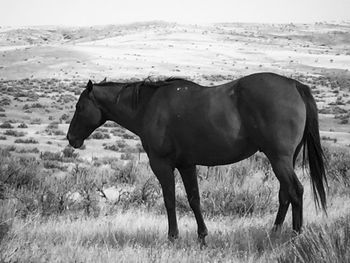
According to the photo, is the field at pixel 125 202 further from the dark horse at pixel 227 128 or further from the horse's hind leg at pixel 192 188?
the dark horse at pixel 227 128

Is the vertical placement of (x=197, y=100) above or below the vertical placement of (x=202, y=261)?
above

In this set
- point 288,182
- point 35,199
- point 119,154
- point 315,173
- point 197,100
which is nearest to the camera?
point 288,182

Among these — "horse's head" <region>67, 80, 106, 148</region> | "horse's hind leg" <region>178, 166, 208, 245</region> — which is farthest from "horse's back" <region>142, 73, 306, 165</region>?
"horse's head" <region>67, 80, 106, 148</region>

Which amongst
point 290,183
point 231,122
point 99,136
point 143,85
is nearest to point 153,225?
point 143,85

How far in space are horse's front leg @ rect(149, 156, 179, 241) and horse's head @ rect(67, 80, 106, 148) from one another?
3.99 ft

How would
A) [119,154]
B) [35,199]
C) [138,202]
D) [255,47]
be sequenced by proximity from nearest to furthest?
[35,199]
[138,202]
[119,154]
[255,47]

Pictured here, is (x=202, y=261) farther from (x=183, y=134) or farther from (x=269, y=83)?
(x=269, y=83)

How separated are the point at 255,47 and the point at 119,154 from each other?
87222mm

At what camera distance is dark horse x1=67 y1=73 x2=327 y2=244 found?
5.50 meters

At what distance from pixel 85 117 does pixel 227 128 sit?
215 cm

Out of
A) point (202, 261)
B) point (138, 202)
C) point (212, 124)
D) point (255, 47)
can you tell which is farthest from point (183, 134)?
point (255, 47)

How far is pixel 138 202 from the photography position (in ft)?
27.6

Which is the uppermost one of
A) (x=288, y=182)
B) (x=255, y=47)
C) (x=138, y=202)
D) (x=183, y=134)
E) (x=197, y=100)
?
(x=197, y=100)

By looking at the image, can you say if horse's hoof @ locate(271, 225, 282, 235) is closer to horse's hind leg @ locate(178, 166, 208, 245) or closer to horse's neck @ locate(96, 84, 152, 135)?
horse's hind leg @ locate(178, 166, 208, 245)
